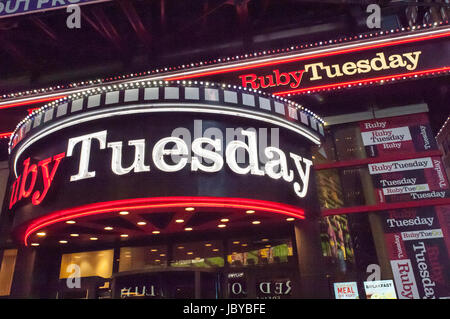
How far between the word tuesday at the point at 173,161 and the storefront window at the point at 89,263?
13.4 ft

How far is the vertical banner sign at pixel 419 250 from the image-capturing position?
9.92 metres

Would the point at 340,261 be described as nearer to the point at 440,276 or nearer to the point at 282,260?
the point at 282,260

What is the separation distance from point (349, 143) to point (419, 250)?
4.10 metres

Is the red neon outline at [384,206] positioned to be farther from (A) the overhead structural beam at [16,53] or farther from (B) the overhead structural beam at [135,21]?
(A) the overhead structural beam at [16,53]

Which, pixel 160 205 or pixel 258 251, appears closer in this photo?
pixel 160 205

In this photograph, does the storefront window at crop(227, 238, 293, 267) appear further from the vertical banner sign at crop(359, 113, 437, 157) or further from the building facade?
the vertical banner sign at crop(359, 113, 437, 157)

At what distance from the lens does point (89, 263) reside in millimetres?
12289

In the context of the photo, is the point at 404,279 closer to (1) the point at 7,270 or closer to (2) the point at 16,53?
(1) the point at 7,270

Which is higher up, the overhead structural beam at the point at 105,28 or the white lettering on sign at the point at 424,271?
the overhead structural beam at the point at 105,28

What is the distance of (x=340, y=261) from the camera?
35.1ft

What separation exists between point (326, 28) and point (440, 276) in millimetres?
10207

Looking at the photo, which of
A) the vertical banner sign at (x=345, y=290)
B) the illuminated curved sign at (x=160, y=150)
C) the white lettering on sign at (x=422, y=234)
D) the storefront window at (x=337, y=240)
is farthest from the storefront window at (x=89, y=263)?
the white lettering on sign at (x=422, y=234)

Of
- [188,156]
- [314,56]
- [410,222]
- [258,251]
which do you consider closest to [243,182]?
[188,156]

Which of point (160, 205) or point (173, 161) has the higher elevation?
point (173, 161)
